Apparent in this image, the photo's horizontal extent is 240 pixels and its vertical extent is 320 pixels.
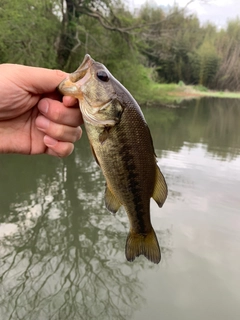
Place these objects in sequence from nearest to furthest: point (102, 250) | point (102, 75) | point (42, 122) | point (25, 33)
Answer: point (102, 75) < point (42, 122) < point (102, 250) < point (25, 33)

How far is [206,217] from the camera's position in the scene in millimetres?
6676

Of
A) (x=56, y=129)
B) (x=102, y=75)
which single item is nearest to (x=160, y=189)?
(x=102, y=75)

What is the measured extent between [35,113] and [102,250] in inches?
138

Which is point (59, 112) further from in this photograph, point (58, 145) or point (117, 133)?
point (117, 133)

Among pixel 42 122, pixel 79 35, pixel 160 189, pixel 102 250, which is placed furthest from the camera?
pixel 79 35

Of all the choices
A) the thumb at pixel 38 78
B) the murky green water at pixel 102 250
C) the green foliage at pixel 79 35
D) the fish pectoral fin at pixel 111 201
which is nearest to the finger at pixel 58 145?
the thumb at pixel 38 78

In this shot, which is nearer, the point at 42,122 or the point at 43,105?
the point at 43,105

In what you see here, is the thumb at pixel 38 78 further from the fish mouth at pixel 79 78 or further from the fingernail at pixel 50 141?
the fingernail at pixel 50 141

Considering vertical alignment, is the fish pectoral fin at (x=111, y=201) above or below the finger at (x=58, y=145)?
below

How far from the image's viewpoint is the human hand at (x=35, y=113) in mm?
2279

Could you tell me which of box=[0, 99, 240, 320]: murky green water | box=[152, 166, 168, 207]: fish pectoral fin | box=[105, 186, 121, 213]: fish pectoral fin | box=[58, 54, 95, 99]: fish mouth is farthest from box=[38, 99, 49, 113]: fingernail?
box=[0, 99, 240, 320]: murky green water

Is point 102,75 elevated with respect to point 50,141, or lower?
elevated

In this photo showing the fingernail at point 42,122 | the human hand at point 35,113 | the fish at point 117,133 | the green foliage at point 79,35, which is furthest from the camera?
the green foliage at point 79,35

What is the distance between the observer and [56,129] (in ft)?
8.13
